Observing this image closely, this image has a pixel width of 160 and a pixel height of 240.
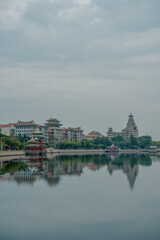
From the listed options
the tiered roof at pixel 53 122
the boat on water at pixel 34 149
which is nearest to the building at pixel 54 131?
the tiered roof at pixel 53 122

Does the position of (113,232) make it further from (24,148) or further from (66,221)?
(24,148)

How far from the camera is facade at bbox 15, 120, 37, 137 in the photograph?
13025 cm

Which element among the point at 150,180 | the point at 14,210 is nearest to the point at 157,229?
the point at 14,210

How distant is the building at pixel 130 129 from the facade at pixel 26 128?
2555 inches

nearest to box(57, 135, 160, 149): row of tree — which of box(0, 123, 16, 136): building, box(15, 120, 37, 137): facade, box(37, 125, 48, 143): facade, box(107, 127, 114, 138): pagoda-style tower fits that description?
box(37, 125, 48, 143): facade

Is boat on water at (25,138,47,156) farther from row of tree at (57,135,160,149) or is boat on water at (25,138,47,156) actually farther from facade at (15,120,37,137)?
facade at (15,120,37,137)

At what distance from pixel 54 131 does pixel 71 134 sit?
15.7 metres

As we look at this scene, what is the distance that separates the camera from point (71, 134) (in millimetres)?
154875

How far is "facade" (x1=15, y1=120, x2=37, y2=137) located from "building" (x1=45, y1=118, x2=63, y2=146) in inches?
269

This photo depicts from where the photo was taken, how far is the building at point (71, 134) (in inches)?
5951

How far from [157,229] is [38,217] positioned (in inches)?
269

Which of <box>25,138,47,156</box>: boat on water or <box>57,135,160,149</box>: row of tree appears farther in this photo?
<box>57,135,160,149</box>: row of tree

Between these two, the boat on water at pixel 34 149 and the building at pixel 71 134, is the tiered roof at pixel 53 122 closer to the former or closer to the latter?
the building at pixel 71 134

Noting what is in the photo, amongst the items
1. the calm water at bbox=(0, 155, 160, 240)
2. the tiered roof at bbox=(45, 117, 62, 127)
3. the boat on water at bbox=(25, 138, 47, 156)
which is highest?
the tiered roof at bbox=(45, 117, 62, 127)
